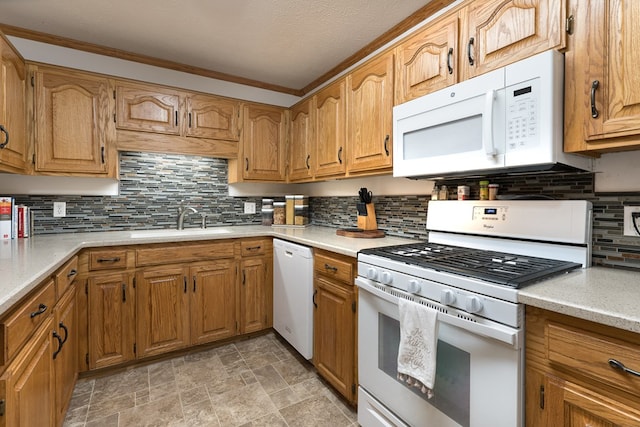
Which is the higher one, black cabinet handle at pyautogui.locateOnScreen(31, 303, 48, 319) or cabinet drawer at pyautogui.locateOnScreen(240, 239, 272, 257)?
cabinet drawer at pyautogui.locateOnScreen(240, 239, 272, 257)

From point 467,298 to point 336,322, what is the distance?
0.92m

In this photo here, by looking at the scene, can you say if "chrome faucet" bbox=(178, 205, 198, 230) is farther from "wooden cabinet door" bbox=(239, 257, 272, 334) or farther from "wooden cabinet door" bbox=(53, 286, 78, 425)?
"wooden cabinet door" bbox=(53, 286, 78, 425)

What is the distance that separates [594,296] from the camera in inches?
34.5

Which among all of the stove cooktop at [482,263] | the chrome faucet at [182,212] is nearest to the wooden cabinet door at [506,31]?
the stove cooktop at [482,263]

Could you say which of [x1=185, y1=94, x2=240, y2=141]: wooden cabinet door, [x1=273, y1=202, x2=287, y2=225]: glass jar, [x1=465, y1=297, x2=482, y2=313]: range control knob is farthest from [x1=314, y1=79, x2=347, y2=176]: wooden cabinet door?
[x1=465, y1=297, x2=482, y2=313]: range control knob

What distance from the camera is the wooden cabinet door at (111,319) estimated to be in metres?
1.96

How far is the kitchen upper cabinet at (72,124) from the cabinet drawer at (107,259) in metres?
0.61

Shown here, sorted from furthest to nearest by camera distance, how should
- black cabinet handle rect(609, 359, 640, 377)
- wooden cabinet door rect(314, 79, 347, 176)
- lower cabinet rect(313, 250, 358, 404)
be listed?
wooden cabinet door rect(314, 79, 347, 176)
lower cabinet rect(313, 250, 358, 404)
black cabinet handle rect(609, 359, 640, 377)

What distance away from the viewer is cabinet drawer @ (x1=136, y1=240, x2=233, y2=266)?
2.10 m

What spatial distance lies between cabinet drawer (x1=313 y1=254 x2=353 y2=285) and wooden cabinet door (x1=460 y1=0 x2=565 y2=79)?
109 cm

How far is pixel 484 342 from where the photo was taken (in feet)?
3.31

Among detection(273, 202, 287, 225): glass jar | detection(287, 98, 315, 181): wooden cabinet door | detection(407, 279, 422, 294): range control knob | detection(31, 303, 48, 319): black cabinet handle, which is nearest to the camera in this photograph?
detection(31, 303, 48, 319): black cabinet handle

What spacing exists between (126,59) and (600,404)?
10.7ft

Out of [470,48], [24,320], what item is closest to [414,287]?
[470,48]
